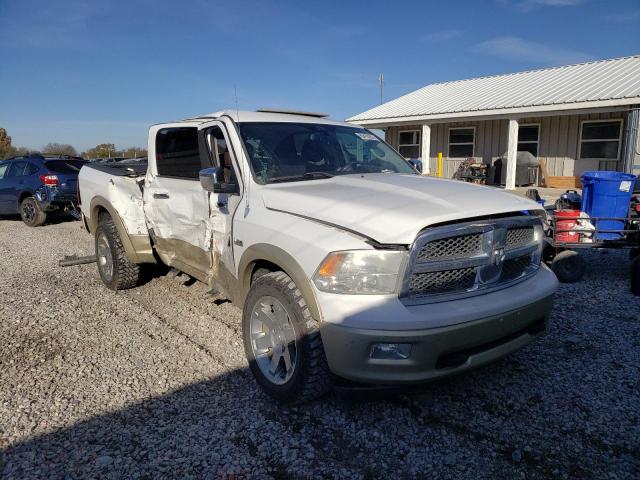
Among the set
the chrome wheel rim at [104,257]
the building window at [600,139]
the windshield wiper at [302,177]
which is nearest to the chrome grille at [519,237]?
the windshield wiper at [302,177]

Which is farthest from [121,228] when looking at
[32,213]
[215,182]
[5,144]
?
[5,144]

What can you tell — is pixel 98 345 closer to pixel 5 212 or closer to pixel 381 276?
pixel 381 276

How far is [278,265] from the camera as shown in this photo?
9.73 ft

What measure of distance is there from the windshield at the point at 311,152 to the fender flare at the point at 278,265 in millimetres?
612

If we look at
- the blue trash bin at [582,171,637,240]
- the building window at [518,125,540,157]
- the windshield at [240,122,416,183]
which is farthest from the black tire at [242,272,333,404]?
the building window at [518,125,540,157]

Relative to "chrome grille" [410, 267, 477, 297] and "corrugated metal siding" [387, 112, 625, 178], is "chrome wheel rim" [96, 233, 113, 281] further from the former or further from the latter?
"corrugated metal siding" [387, 112, 625, 178]

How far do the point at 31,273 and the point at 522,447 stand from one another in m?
6.78

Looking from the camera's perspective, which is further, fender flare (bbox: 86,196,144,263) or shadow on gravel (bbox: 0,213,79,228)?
shadow on gravel (bbox: 0,213,79,228)

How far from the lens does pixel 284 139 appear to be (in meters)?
3.88

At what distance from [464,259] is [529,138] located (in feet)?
52.4

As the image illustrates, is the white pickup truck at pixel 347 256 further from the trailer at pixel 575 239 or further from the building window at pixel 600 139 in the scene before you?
the building window at pixel 600 139

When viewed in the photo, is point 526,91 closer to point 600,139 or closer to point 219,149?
point 600,139

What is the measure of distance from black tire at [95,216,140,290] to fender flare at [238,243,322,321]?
8.13ft

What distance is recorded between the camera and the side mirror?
343 centimetres
